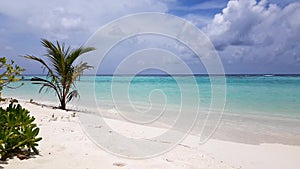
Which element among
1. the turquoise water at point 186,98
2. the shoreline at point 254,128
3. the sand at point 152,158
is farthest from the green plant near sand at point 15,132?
the shoreline at point 254,128

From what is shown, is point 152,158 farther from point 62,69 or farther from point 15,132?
point 62,69

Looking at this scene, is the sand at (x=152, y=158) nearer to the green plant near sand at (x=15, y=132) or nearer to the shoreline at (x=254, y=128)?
the green plant near sand at (x=15, y=132)

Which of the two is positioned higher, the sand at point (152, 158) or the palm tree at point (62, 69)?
the palm tree at point (62, 69)

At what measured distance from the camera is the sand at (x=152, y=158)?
2750 mm

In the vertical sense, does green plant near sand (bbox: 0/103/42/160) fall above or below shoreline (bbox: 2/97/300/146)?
above

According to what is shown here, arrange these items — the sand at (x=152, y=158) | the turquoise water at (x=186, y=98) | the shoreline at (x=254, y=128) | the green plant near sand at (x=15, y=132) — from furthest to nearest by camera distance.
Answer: the turquoise water at (x=186, y=98) → the shoreline at (x=254, y=128) → the sand at (x=152, y=158) → the green plant near sand at (x=15, y=132)

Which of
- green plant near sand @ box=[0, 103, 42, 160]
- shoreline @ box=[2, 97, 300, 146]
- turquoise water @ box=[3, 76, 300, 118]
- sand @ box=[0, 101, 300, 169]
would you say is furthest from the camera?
turquoise water @ box=[3, 76, 300, 118]

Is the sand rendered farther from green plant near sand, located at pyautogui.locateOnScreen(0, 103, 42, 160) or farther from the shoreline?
the shoreline

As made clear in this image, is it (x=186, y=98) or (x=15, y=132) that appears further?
(x=186, y=98)

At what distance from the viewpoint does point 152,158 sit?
3230 millimetres

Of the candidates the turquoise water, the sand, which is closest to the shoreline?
the sand

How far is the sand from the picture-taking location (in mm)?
2750

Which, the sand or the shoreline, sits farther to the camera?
the shoreline

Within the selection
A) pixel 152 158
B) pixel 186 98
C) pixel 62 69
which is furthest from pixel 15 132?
pixel 186 98
